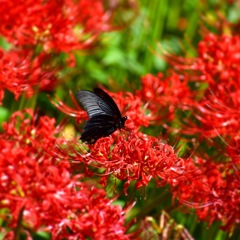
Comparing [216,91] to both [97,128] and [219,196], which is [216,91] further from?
[97,128]

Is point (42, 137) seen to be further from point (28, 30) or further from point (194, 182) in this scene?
point (28, 30)

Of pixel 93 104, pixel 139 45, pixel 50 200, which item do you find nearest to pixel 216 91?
pixel 93 104

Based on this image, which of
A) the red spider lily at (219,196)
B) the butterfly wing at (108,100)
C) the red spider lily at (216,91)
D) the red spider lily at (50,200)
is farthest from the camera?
the red spider lily at (216,91)

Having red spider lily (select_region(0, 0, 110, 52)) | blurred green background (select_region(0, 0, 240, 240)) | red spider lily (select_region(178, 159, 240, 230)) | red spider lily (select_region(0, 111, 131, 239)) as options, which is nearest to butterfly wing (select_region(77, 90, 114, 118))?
red spider lily (select_region(0, 111, 131, 239))

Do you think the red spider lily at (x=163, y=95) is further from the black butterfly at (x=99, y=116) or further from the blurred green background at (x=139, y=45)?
the blurred green background at (x=139, y=45)

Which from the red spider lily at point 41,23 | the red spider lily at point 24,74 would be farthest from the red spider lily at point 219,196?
the red spider lily at point 41,23

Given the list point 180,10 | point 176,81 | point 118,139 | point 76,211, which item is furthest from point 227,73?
point 180,10
